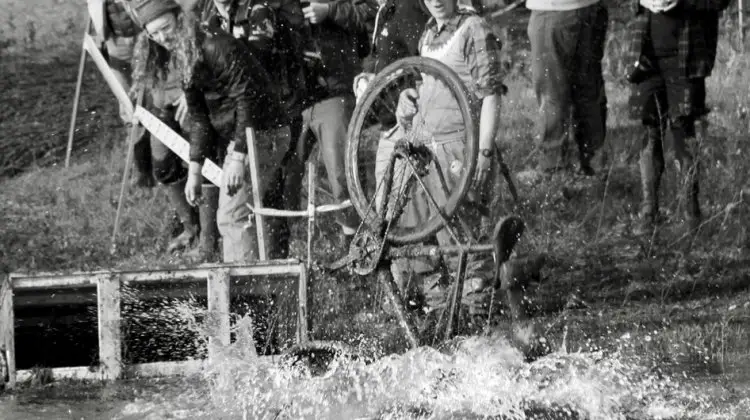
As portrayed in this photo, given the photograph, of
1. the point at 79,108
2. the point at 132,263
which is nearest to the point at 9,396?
the point at 132,263

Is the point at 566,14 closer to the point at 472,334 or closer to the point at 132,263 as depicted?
the point at 472,334

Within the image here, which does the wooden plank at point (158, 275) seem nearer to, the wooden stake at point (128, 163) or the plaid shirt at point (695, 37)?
the wooden stake at point (128, 163)

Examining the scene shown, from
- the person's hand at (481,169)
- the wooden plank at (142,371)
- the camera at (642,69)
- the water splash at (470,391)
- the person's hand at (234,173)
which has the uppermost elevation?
the camera at (642,69)

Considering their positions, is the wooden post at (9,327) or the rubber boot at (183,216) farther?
the rubber boot at (183,216)

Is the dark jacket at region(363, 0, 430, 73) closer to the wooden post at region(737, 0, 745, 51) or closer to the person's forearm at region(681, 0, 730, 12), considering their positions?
the person's forearm at region(681, 0, 730, 12)

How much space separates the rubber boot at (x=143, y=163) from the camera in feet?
33.7

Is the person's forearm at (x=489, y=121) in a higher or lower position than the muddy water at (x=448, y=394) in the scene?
higher

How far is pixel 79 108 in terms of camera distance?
1387 cm

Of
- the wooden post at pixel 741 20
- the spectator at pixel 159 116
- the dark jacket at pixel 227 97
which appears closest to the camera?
the dark jacket at pixel 227 97

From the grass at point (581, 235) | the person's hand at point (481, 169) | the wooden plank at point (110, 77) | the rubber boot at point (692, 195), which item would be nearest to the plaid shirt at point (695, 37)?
the rubber boot at point (692, 195)

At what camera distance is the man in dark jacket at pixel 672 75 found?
28.7ft

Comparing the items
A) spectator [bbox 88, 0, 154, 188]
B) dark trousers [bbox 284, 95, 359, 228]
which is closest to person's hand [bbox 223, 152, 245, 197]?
dark trousers [bbox 284, 95, 359, 228]

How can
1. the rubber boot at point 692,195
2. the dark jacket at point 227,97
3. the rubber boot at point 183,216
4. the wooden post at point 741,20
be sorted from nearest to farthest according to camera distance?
the dark jacket at point 227,97 → the rubber boot at point 692,195 → the rubber boot at point 183,216 → the wooden post at point 741,20

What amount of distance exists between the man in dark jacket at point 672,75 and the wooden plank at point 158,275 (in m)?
2.72
